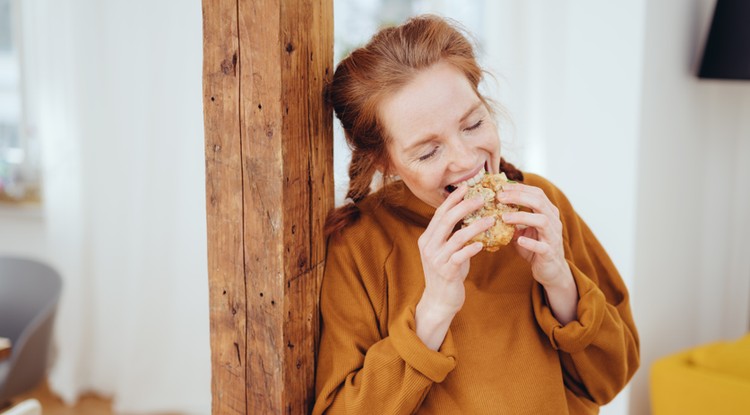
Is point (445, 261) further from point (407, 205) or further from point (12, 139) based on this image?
point (12, 139)

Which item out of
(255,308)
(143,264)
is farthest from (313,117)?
(143,264)

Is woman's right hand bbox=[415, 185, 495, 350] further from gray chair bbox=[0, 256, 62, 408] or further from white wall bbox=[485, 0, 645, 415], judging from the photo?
gray chair bbox=[0, 256, 62, 408]

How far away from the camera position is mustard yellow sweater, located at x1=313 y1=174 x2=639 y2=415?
1209 millimetres

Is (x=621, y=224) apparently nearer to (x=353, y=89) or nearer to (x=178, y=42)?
(x=353, y=89)

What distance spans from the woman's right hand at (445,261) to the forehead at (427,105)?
4.9 inches

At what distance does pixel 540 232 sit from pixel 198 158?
7.65 feet

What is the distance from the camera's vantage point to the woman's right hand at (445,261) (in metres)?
1.14

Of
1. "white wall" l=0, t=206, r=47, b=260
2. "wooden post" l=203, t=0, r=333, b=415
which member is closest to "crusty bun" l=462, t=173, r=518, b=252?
"wooden post" l=203, t=0, r=333, b=415

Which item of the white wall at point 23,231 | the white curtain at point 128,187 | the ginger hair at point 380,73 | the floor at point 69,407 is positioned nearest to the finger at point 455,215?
the ginger hair at point 380,73

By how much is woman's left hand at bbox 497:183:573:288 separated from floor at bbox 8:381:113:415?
9.42ft

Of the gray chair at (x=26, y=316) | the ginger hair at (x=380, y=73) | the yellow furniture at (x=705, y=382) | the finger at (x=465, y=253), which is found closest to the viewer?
the finger at (x=465, y=253)

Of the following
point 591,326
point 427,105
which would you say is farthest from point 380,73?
point 591,326

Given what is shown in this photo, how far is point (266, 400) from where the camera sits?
125cm

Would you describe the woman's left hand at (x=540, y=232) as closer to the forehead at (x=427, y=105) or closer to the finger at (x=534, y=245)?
the finger at (x=534, y=245)
